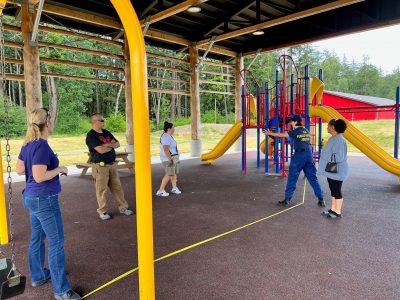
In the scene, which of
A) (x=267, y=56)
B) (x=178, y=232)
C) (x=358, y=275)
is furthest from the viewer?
(x=267, y=56)

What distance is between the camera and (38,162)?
8.20 ft

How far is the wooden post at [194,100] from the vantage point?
40.5 feet

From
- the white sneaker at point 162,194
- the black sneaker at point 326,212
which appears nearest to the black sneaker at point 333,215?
the black sneaker at point 326,212

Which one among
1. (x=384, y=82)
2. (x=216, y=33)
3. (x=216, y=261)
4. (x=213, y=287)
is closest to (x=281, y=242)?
(x=216, y=261)

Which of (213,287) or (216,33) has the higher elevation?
(216,33)

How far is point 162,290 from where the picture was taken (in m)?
2.80

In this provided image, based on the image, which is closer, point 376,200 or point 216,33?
point 376,200

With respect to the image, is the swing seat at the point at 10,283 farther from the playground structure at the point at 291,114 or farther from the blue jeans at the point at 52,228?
→ the playground structure at the point at 291,114

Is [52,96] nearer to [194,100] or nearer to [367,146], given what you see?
[194,100]

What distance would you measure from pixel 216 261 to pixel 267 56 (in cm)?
4438

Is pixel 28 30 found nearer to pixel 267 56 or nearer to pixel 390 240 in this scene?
pixel 390 240

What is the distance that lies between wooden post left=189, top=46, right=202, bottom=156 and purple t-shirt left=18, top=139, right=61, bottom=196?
10134 millimetres

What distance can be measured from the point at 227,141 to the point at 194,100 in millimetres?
3026

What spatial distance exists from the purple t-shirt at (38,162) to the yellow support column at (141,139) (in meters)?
0.93
